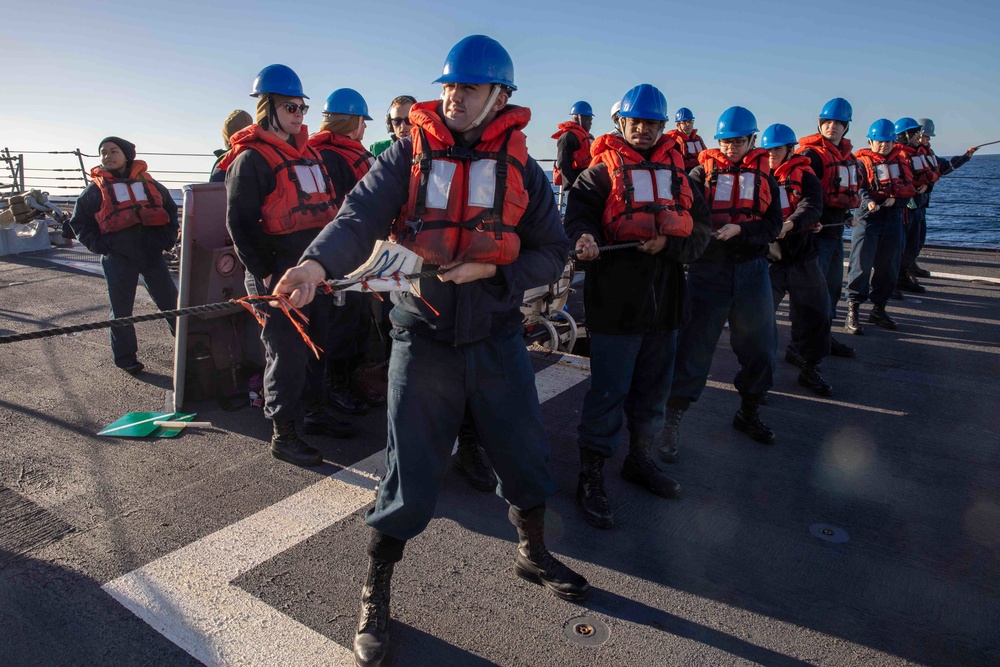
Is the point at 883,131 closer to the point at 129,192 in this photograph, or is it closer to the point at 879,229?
the point at 879,229

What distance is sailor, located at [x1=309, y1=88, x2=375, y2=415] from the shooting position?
5.24 metres

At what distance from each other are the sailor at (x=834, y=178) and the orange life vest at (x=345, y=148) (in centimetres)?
434

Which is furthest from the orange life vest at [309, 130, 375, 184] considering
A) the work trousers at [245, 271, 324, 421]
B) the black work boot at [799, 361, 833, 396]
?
the black work boot at [799, 361, 833, 396]

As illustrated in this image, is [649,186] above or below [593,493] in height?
above

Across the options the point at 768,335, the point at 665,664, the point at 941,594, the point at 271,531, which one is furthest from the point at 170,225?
the point at 941,594

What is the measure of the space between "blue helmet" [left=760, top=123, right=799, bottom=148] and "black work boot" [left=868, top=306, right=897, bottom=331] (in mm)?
3828

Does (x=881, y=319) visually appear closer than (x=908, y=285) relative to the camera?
Yes

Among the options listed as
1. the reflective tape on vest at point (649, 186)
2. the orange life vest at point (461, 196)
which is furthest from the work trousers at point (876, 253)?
the orange life vest at point (461, 196)

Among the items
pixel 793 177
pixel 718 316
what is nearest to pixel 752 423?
pixel 718 316

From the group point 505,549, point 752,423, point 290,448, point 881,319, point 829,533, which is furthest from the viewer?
point 881,319

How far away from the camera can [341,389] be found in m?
5.41

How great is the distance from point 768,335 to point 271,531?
3430 mm

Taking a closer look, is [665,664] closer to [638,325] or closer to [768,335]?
[638,325]

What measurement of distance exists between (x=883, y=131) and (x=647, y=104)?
659 cm
